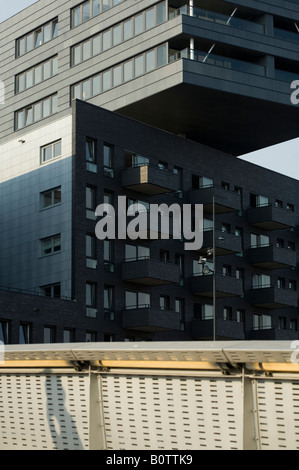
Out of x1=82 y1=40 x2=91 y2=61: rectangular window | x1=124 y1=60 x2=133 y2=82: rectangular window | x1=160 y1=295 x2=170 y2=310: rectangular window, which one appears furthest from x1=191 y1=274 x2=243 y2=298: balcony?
x1=82 y1=40 x2=91 y2=61: rectangular window

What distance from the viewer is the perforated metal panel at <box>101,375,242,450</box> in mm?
8430

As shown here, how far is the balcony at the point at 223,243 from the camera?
59938mm

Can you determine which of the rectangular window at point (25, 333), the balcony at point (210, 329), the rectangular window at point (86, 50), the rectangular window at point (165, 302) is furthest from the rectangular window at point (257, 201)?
the rectangular window at point (25, 333)

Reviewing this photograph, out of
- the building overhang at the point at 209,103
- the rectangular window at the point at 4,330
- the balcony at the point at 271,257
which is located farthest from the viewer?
the balcony at the point at 271,257

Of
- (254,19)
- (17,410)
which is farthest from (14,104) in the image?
(17,410)

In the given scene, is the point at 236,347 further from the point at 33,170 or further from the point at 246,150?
the point at 246,150

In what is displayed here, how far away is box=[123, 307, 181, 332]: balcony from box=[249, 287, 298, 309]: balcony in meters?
10.9

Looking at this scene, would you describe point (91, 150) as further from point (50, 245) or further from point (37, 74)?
point (37, 74)

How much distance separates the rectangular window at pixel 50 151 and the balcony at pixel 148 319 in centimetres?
1003

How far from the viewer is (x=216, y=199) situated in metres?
59.6

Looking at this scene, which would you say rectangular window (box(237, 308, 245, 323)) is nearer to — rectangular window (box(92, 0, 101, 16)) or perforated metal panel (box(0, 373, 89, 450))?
rectangular window (box(92, 0, 101, 16))

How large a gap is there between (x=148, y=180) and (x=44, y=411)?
1759 inches

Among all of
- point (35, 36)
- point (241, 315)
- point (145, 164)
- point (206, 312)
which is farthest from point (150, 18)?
point (241, 315)

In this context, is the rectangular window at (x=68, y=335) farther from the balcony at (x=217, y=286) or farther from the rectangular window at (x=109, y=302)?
the balcony at (x=217, y=286)
